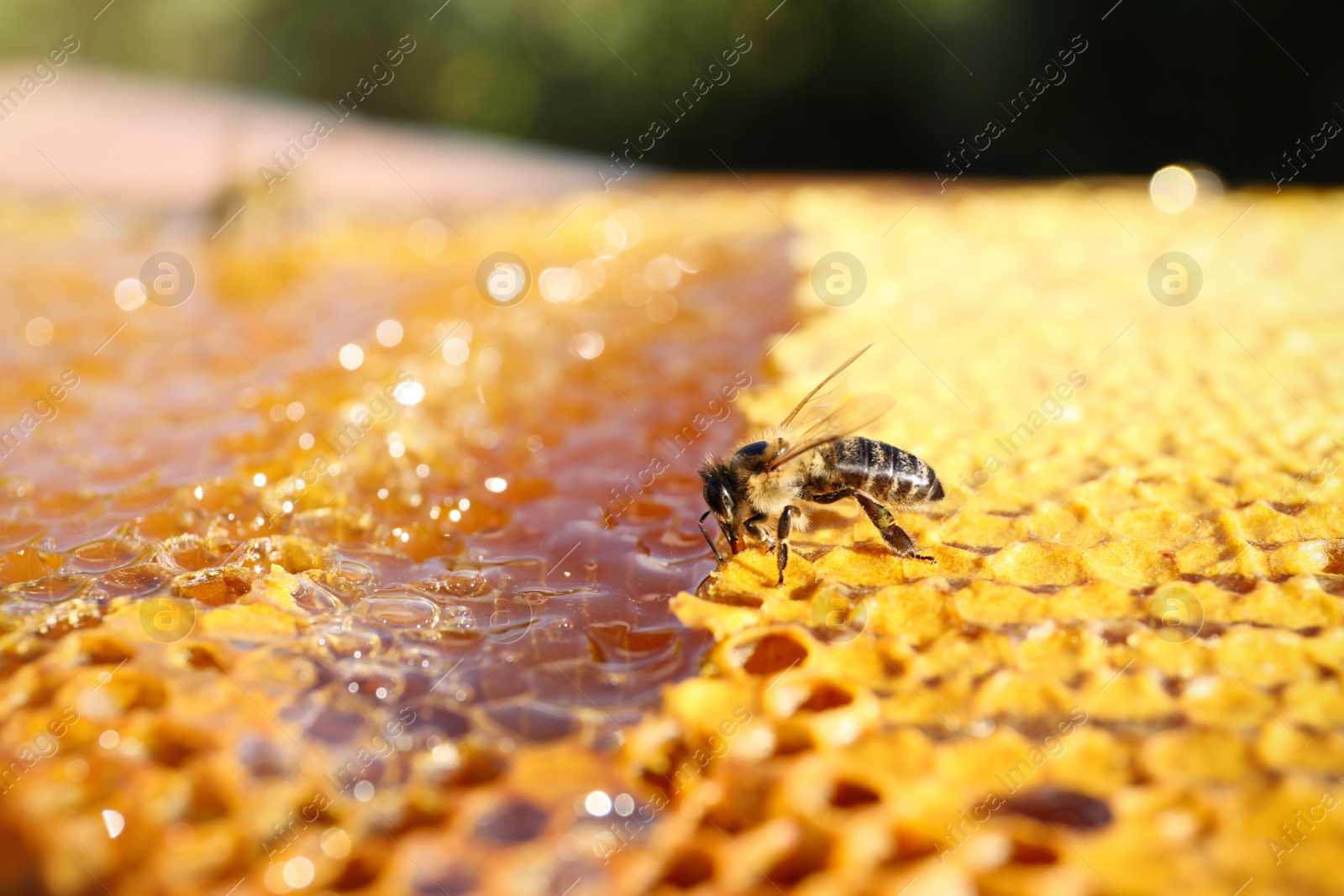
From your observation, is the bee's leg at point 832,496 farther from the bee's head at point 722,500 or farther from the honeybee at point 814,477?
the bee's head at point 722,500

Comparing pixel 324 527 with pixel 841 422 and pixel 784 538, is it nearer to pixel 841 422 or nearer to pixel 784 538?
pixel 784 538

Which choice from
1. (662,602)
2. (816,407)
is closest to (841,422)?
(816,407)

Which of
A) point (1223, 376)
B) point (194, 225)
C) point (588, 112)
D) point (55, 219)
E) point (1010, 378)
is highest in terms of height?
point (588, 112)

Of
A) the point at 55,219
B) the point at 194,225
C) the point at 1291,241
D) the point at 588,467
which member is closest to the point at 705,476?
the point at 588,467

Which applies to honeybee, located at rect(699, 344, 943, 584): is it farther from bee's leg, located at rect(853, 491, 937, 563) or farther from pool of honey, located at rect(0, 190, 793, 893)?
pool of honey, located at rect(0, 190, 793, 893)

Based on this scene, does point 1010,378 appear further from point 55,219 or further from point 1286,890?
point 55,219

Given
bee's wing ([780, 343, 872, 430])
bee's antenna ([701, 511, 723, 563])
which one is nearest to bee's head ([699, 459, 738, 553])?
bee's antenna ([701, 511, 723, 563])
